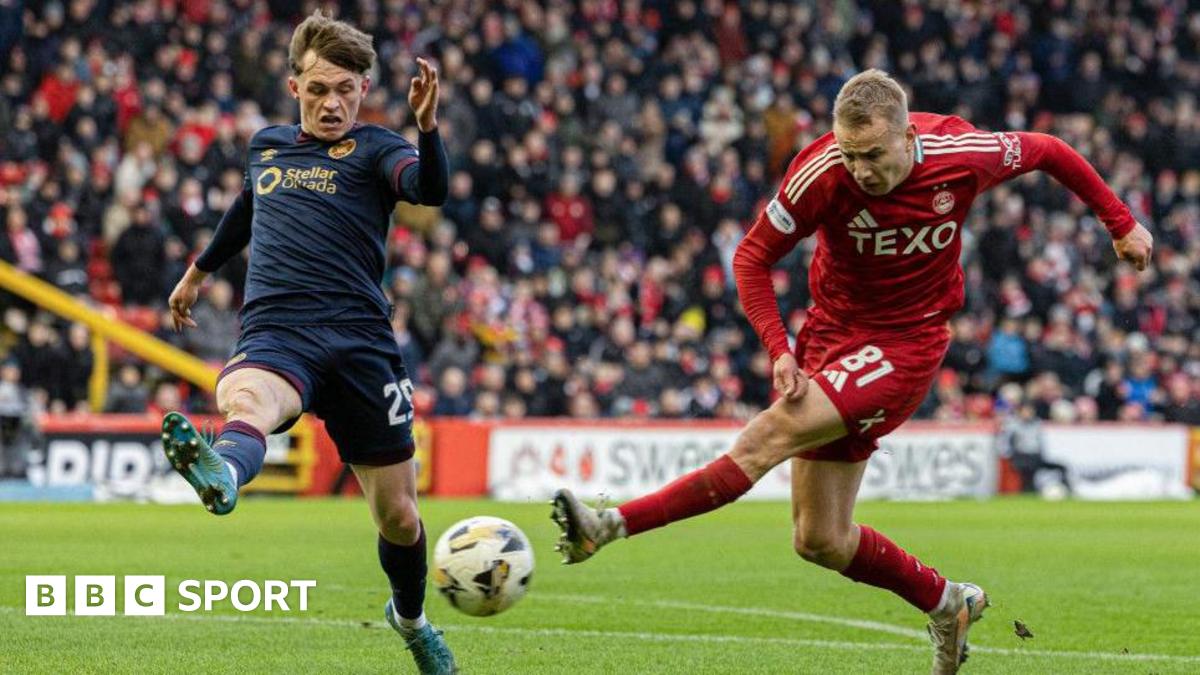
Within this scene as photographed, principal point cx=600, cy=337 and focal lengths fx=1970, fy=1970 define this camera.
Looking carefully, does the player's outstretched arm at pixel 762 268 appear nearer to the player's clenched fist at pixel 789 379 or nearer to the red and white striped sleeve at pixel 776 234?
the red and white striped sleeve at pixel 776 234

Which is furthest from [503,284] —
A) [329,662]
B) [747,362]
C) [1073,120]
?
[329,662]

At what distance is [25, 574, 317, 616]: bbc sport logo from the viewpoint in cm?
939

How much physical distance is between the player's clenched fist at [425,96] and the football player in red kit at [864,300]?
128 cm

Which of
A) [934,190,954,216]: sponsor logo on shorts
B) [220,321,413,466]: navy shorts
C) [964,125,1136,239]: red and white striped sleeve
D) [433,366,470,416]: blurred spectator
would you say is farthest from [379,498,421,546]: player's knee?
[433,366,470,416]: blurred spectator

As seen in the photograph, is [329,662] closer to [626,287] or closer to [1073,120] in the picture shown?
[626,287]

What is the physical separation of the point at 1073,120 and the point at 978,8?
8.42 feet

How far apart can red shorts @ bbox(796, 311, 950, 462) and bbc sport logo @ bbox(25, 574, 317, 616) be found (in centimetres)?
346

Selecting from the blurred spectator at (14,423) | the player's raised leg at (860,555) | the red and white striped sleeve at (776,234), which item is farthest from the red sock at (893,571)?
the blurred spectator at (14,423)

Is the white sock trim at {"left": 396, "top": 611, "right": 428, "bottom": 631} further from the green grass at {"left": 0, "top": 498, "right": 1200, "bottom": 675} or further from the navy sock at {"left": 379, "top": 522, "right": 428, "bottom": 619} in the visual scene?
the green grass at {"left": 0, "top": 498, "right": 1200, "bottom": 675}

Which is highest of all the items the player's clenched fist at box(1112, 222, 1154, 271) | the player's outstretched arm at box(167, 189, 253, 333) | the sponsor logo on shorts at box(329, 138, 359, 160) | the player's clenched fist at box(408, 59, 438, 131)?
the player's clenched fist at box(408, 59, 438, 131)

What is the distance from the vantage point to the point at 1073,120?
28.7 meters

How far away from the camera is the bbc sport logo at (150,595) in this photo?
939 cm

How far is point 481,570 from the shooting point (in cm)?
668

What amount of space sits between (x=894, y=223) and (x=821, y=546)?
1207 millimetres
